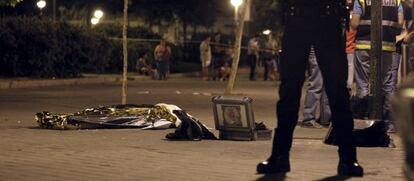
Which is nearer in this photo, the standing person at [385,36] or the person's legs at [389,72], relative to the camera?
the standing person at [385,36]

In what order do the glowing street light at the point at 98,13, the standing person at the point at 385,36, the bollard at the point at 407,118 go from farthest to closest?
1. the glowing street light at the point at 98,13
2. the standing person at the point at 385,36
3. the bollard at the point at 407,118

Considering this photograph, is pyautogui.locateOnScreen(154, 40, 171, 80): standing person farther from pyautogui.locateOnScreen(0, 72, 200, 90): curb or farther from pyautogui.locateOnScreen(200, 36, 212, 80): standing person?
pyautogui.locateOnScreen(200, 36, 212, 80): standing person

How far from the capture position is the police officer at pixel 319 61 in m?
7.62

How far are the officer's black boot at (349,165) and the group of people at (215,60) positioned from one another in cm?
2457

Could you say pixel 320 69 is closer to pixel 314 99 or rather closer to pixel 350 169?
pixel 350 169

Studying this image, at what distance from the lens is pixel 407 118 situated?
4613 mm

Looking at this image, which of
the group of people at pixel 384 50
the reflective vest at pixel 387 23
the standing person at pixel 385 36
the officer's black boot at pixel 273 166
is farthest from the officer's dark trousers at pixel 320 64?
the reflective vest at pixel 387 23

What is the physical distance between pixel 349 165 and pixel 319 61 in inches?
34.3

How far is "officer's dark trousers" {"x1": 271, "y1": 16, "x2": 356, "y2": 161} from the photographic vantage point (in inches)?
301

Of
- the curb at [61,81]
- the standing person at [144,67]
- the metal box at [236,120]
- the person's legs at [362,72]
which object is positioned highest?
the person's legs at [362,72]

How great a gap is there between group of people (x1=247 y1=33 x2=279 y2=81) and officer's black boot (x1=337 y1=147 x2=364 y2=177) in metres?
24.6

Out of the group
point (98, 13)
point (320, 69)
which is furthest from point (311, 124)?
point (98, 13)

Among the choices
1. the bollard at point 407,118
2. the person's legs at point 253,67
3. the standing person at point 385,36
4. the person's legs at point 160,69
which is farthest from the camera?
the person's legs at point 253,67

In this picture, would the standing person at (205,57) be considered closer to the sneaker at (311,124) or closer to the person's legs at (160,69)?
the person's legs at (160,69)
